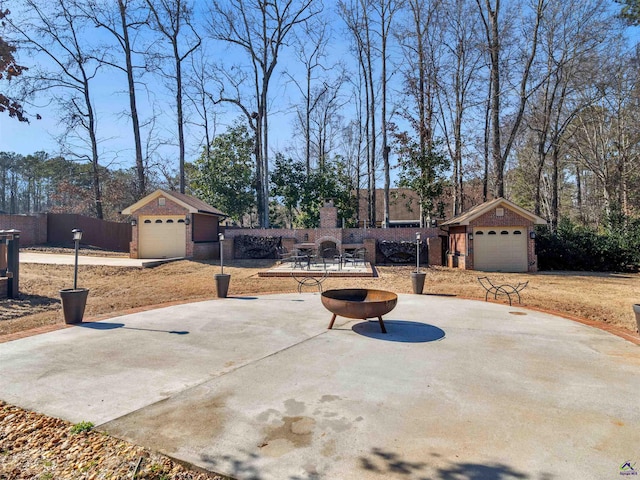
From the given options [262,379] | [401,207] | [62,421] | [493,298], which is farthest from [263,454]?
[401,207]

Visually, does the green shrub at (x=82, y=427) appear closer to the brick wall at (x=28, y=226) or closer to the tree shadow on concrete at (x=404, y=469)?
the tree shadow on concrete at (x=404, y=469)

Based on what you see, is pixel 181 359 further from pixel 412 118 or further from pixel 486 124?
pixel 486 124

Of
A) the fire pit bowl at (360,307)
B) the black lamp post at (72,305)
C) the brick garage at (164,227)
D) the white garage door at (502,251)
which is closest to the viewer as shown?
the fire pit bowl at (360,307)

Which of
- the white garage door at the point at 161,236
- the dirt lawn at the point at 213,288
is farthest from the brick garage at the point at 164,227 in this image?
the dirt lawn at the point at 213,288

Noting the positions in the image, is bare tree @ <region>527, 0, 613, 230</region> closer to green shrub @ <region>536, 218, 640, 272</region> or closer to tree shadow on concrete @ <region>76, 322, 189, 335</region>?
green shrub @ <region>536, 218, 640, 272</region>

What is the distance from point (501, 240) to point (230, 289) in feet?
41.2

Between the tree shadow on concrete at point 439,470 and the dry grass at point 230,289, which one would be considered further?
the dry grass at point 230,289

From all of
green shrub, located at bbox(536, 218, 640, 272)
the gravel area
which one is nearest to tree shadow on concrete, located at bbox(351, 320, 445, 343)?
the gravel area

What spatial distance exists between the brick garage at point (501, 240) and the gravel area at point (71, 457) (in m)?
15.9

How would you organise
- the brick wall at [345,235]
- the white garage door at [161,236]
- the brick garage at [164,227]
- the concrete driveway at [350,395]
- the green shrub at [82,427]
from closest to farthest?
the concrete driveway at [350,395]
the green shrub at [82,427]
the brick garage at [164,227]
the white garage door at [161,236]
the brick wall at [345,235]

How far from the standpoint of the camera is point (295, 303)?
8.72 m

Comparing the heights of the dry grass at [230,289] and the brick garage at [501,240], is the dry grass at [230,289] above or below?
below

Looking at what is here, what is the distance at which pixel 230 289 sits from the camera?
11242 millimetres

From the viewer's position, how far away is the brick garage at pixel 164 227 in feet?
60.5
